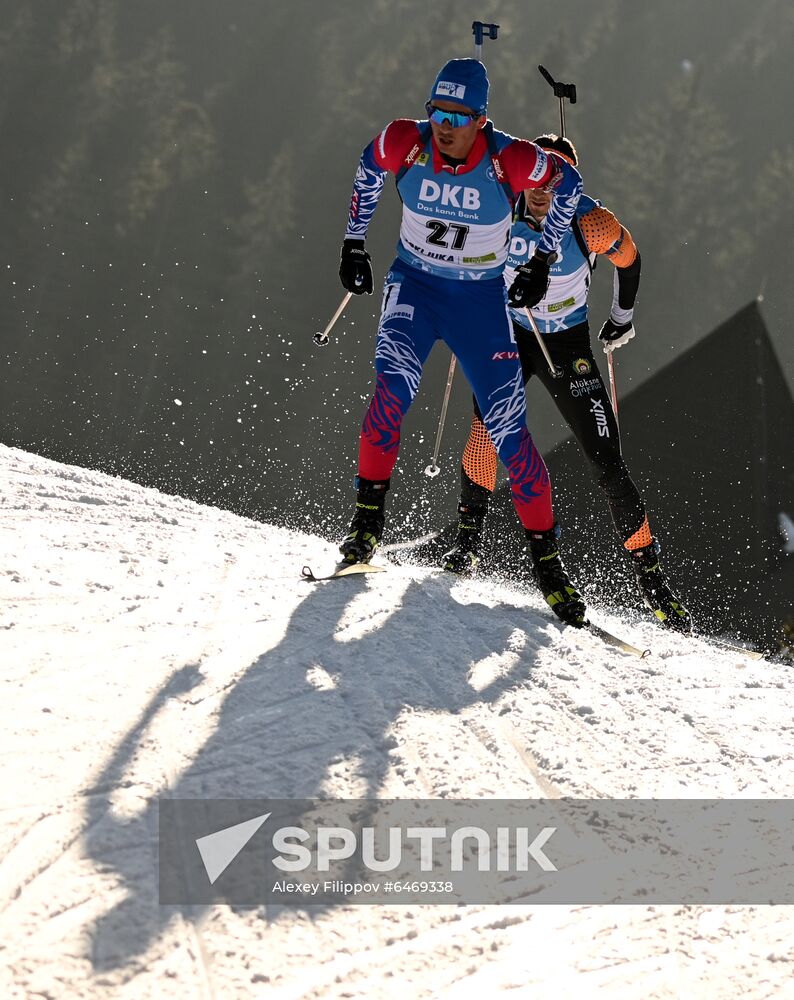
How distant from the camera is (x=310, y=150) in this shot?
2841cm

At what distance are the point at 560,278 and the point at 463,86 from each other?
1265 millimetres

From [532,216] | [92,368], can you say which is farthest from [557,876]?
[92,368]

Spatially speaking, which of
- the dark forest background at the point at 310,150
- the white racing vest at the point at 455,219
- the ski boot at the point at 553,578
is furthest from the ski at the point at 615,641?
the dark forest background at the point at 310,150

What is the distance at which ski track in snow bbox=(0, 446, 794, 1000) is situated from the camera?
6.25 feet

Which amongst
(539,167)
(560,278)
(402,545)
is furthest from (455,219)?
(402,545)

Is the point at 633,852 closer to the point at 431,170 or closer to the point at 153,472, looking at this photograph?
the point at 431,170

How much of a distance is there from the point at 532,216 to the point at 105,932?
378cm

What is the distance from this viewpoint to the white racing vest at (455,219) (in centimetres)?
381

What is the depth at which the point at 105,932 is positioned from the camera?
1.87 metres

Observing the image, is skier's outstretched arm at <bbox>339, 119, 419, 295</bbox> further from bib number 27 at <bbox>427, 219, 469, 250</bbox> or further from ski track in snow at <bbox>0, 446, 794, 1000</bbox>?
ski track in snow at <bbox>0, 446, 794, 1000</bbox>

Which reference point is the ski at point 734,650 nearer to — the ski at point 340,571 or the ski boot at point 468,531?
the ski boot at point 468,531

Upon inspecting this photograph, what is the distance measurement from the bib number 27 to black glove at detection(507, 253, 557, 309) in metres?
0.26

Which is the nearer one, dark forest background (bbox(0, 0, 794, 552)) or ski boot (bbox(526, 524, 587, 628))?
ski boot (bbox(526, 524, 587, 628))

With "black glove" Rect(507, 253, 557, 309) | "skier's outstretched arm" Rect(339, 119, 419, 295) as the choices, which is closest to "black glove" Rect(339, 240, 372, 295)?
"skier's outstretched arm" Rect(339, 119, 419, 295)
